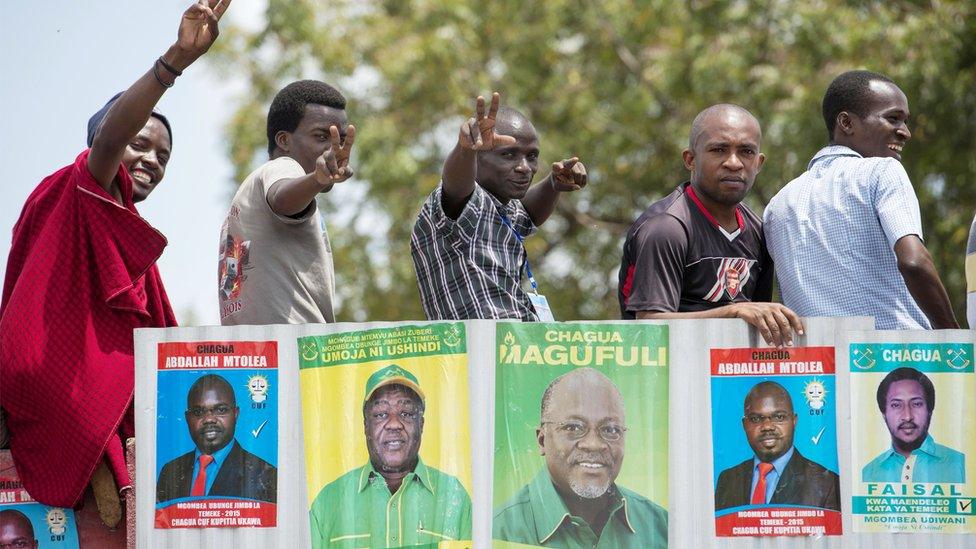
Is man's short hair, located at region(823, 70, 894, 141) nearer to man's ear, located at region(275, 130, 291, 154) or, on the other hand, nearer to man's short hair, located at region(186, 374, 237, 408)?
man's ear, located at region(275, 130, 291, 154)

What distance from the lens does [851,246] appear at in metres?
4.24

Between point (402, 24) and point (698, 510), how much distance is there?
1101 cm

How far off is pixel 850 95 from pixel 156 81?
7.95ft

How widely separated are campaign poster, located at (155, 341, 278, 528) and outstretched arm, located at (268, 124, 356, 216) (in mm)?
554

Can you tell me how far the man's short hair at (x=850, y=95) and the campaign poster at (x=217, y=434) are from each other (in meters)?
2.22

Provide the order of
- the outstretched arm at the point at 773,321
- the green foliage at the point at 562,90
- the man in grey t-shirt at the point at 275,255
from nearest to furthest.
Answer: the outstretched arm at the point at 773,321
the man in grey t-shirt at the point at 275,255
the green foliage at the point at 562,90

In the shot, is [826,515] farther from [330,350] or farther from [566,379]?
[330,350]

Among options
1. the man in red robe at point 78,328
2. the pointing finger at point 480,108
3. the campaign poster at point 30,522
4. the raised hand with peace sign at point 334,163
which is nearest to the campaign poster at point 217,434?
the man in red robe at point 78,328

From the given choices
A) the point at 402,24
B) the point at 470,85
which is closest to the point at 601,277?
the point at 470,85

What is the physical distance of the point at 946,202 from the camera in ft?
36.8

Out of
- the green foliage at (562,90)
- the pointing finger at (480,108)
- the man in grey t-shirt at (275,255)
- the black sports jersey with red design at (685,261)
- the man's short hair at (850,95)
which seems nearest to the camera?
the pointing finger at (480,108)

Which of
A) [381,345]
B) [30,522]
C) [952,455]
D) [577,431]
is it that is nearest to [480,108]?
[381,345]

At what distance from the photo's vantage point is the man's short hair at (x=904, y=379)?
12.5ft

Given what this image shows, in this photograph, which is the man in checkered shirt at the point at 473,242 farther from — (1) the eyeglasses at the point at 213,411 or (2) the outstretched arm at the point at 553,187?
(1) the eyeglasses at the point at 213,411
